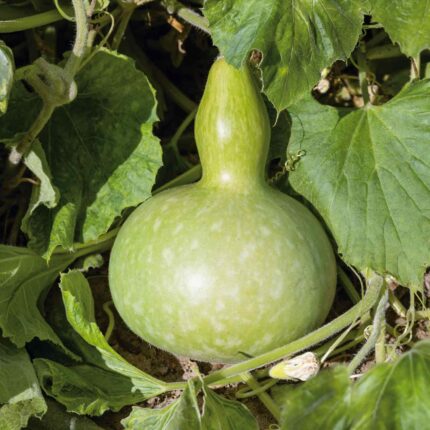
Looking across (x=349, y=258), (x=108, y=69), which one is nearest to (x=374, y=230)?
(x=349, y=258)

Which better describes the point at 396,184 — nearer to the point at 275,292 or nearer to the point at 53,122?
the point at 275,292

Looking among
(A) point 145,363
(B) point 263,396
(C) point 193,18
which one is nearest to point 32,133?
(C) point 193,18

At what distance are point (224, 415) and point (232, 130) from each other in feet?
1.76

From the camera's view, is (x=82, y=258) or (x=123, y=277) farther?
(x=82, y=258)

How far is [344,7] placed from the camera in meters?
1.66

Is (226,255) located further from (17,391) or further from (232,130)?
(17,391)

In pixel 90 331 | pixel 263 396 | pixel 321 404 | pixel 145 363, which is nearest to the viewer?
pixel 321 404

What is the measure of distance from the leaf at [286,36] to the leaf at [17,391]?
27.5 inches

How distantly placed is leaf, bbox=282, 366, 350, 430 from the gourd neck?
485mm

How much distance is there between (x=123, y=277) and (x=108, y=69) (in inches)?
17.3

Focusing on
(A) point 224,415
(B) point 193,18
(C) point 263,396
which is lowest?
(C) point 263,396

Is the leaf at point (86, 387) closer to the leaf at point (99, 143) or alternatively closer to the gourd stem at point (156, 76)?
the leaf at point (99, 143)

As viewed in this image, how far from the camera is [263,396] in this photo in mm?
1863

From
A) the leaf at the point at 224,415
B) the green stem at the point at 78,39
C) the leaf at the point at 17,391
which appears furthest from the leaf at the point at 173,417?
the green stem at the point at 78,39
